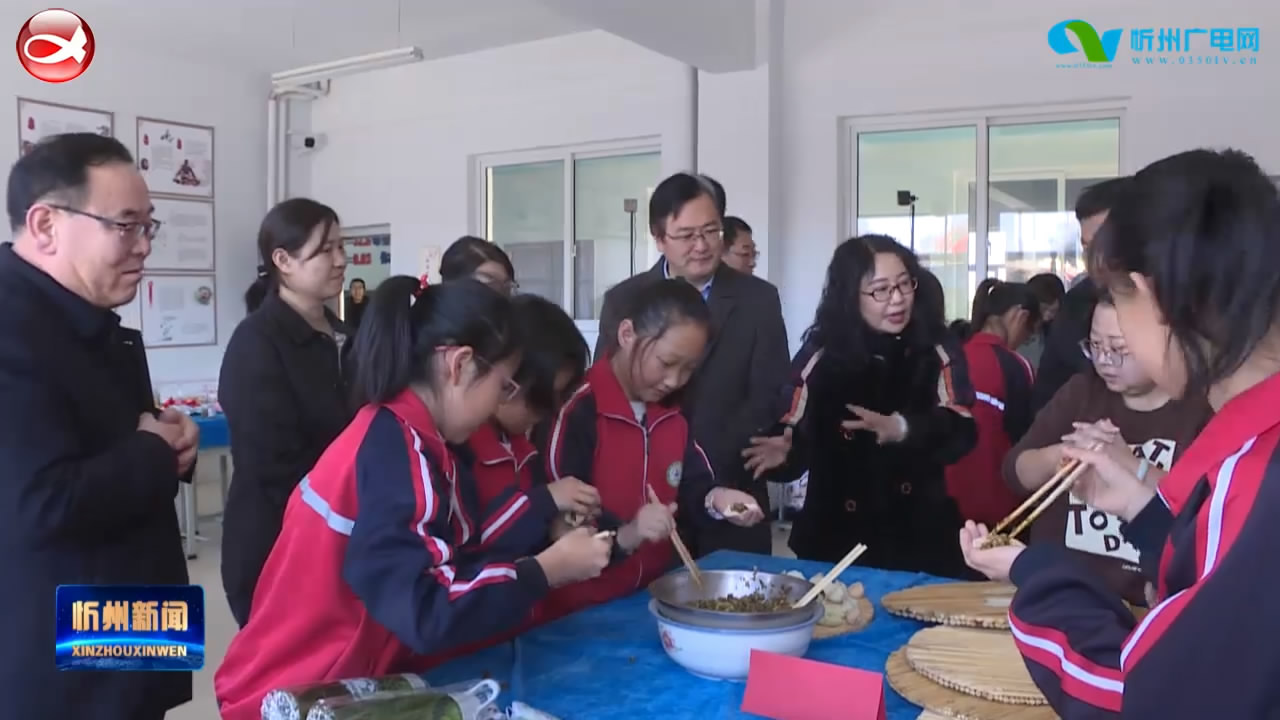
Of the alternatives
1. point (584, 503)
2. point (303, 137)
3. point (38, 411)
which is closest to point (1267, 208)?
point (584, 503)

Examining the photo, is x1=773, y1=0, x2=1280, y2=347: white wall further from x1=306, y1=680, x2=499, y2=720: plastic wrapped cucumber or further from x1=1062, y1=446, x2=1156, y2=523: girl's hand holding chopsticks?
x1=306, y1=680, x2=499, y2=720: plastic wrapped cucumber

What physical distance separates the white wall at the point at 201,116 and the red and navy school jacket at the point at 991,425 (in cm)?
503

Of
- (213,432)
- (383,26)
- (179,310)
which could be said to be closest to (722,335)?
(213,432)

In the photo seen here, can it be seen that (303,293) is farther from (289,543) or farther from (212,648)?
(212,648)

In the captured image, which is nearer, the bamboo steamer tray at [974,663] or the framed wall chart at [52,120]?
the bamboo steamer tray at [974,663]

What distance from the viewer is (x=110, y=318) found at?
4.95 feet

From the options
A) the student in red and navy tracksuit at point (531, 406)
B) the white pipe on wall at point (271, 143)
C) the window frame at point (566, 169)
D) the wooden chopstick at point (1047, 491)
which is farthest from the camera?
the white pipe on wall at point (271, 143)

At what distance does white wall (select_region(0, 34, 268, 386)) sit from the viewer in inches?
225

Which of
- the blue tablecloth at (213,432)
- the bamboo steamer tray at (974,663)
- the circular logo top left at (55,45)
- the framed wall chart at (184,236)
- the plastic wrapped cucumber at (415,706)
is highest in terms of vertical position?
the circular logo top left at (55,45)

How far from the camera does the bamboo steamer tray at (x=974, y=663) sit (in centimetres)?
120

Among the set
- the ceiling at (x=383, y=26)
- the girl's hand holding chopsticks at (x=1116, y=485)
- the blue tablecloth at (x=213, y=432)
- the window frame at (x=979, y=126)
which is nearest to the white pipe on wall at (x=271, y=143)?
the ceiling at (x=383, y=26)

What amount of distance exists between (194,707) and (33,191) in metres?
2.10

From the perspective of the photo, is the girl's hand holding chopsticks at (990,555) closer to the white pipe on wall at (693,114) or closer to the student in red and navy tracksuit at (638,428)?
the student in red and navy tracksuit at (638,428)

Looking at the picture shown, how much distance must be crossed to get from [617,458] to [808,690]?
0.81 m
